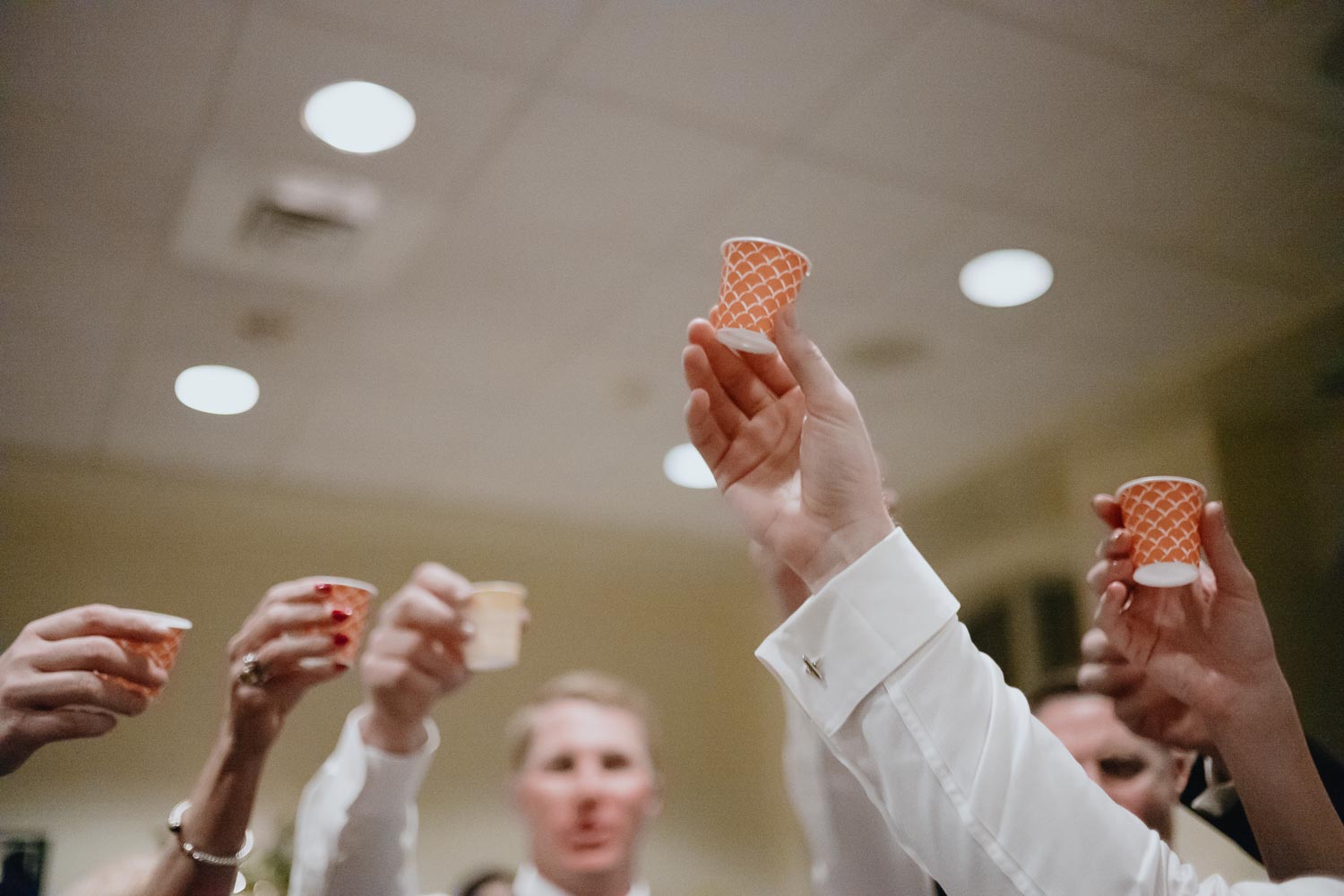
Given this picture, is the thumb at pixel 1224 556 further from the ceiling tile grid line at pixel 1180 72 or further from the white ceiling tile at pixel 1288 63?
the white ceiling tile at pixel 1288 63

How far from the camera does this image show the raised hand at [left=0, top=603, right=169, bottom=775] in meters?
0.91

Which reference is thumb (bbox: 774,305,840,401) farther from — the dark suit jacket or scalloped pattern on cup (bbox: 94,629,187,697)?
the dark suit jacket

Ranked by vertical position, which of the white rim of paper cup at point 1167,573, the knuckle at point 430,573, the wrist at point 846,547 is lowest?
the wrist at point 846,547

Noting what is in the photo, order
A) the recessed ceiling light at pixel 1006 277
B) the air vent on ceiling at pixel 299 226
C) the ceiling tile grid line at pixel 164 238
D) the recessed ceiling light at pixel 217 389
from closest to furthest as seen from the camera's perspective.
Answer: the ceiling tile grid line at pixel 164 238 → the air vent on ceiling at pixel 299 226 → the recessed ceiling light at pixel 217 389 → the recessed ceiling light at pixel 1006 277

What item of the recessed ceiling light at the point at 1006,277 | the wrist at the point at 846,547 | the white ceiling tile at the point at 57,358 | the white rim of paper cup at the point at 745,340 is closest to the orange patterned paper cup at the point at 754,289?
the white rim of paper cup at the point at 745,340

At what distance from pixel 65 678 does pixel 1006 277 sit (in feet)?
6.07

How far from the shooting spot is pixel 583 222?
6.08ft

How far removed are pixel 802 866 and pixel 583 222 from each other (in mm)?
2026

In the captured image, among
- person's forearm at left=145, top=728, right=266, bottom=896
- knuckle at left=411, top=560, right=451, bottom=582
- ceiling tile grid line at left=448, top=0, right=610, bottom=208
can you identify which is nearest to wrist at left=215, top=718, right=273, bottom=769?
person's forearm at left=145, top=728, right=266, bottom=896

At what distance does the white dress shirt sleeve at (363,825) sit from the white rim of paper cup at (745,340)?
1.99ft

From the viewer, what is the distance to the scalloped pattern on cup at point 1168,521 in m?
0.99

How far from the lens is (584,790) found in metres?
1.43

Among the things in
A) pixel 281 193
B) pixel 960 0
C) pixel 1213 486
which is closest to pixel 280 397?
pixel 281 193

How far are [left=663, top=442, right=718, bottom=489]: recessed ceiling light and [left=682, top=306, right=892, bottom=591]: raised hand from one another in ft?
4.84
